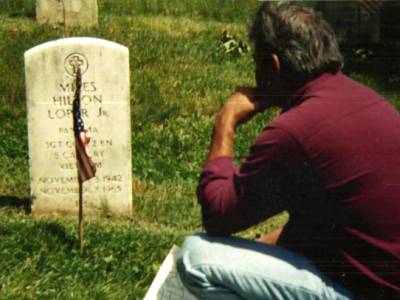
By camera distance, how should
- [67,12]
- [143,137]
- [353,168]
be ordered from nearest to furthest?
[353,168], [143,137], [67,12]

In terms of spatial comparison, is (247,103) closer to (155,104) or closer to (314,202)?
(314,202)

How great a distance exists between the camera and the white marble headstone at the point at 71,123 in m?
5.44

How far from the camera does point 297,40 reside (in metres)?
3.08

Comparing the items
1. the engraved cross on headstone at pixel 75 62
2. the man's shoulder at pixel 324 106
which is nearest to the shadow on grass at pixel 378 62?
the engraved cross on headstone at pixel 75 62

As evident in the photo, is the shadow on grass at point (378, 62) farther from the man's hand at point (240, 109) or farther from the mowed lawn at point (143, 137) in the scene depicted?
the man's hand at point (240, 109)

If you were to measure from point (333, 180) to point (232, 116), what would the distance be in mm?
559

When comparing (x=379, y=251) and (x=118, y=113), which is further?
(x=118, y=113)

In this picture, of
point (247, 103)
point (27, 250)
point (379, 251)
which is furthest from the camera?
point (27, 250)

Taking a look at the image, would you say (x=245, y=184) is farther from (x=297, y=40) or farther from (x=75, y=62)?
(x=75, y=62)

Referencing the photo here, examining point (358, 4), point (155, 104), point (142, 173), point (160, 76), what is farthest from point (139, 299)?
point (358, 4)

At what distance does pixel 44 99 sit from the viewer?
216 inches

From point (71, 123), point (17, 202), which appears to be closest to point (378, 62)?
point (71, 123)

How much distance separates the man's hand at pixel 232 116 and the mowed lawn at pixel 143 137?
Answer: 288 mm

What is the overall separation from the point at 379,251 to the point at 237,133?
4236mm
